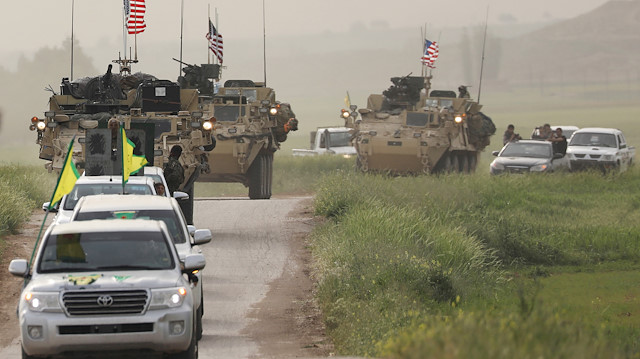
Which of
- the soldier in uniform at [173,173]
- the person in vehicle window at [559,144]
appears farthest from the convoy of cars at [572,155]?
the soldier in uniform at [173,173]

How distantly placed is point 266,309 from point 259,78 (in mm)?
162398

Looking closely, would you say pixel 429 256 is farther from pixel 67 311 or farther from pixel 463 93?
pixel 463 93

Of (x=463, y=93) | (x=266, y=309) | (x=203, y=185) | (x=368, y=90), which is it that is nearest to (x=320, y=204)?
(x=266, y=309)

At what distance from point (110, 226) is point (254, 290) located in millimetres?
5437

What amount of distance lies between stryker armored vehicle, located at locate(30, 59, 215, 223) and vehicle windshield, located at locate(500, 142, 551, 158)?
45.7ft

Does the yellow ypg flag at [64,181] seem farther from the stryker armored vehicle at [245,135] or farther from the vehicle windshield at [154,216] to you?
the stryker armored vehicle at [245,135]

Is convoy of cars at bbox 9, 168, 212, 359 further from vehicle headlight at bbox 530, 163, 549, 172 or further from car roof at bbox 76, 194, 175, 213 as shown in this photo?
vehicle headlight at bbox 530, 163, 549, 172

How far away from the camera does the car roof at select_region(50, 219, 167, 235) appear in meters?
11.3

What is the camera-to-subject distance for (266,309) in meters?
15.4

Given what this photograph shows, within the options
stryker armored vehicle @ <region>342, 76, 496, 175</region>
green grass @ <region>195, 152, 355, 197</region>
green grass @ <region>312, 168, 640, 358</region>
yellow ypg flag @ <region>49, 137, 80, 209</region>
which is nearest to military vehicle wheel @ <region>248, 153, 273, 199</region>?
green grass @ <region>312, 168, 640, 358</region>

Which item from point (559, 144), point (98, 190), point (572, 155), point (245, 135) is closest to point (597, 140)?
point (572, 155)

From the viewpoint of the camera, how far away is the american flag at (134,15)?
2814 cm

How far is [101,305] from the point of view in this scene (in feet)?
34.0

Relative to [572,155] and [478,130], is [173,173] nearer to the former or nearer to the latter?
[478,130]
